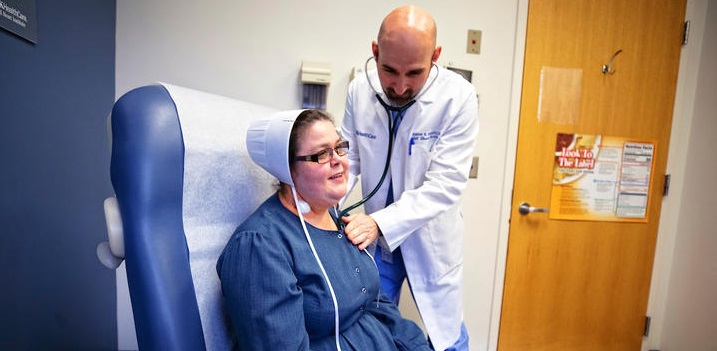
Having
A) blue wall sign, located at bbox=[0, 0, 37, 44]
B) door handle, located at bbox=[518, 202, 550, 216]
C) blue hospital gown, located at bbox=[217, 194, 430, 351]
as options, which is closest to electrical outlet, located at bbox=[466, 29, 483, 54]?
door handle, located at bbox=[518, 202, 550, 216]

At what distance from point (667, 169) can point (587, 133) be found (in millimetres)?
557

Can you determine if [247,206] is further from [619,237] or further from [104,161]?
[619,237]

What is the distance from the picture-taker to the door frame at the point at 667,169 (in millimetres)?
1782

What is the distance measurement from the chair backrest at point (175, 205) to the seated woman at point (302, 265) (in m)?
0.06

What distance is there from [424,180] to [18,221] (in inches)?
49.9

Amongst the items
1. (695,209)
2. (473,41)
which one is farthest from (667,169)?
(473,41)

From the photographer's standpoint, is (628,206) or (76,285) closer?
(76,285)

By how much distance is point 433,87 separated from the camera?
122cm

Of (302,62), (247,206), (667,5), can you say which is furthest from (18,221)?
(667,5)

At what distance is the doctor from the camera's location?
111 cm

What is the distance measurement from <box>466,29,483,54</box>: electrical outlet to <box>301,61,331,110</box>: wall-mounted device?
731 millimetres

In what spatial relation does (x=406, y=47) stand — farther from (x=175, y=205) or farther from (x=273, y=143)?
(x=175, y=205)

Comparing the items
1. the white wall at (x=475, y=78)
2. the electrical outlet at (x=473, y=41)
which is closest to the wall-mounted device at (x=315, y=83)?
the white wall at (x=475, y=78)

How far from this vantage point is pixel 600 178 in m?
1.88
